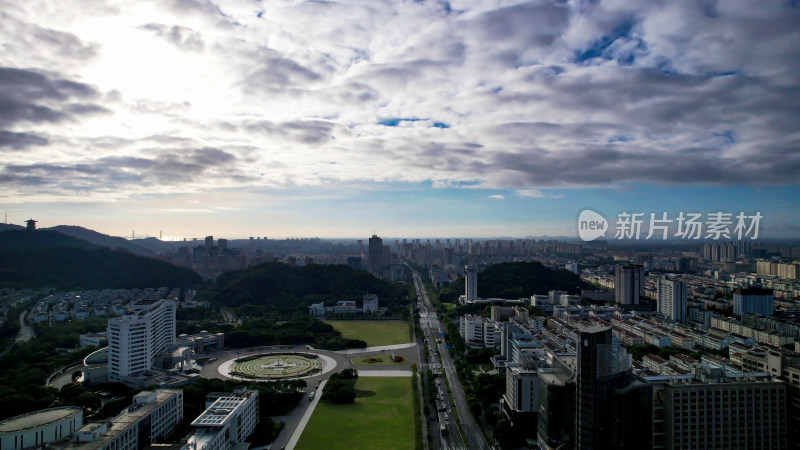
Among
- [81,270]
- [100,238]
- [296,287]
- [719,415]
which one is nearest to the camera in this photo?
[719,415]

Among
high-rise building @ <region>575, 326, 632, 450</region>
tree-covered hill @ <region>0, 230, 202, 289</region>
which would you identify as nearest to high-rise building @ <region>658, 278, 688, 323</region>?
high-rise building @ <region>575, 326, 632, 450</region>

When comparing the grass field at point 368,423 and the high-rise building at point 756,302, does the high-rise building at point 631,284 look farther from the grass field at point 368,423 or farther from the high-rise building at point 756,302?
the grass field at point 368,423

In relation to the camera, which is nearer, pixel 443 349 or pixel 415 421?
pixel 415 421

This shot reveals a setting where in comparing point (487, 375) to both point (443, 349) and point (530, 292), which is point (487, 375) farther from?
point (530, 292)

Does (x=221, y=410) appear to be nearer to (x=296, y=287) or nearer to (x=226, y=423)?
(x=226, y=423)

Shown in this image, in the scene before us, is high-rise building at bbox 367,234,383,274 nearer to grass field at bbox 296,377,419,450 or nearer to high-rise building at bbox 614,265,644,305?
high-rise building at bbox 614,265,644,305

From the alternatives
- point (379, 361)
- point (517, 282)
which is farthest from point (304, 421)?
point (517, 282)

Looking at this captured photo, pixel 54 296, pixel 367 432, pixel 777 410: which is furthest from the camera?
pixel 54 296

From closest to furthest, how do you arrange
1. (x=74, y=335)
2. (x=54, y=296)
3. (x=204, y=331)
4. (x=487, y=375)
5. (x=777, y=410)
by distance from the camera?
(x=777, y=410)
(x=487, y=375)
(x=74, y=335)
(x=204, y=331)
(x=54, y=296)

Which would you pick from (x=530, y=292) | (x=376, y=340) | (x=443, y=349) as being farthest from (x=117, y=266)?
(x=530, y=292)
